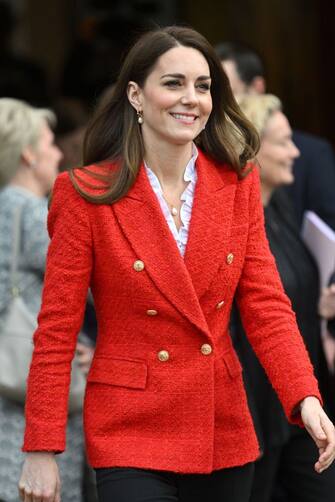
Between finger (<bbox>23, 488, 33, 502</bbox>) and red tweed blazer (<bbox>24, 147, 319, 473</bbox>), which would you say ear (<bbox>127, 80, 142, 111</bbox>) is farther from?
finger (<bbox>23, 488, 33, 502</bbox>)

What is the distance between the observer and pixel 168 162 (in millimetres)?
4254

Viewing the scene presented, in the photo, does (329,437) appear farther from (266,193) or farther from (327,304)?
(266,193)

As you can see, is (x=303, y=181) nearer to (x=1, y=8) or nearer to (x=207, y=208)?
(x=207, y=208)

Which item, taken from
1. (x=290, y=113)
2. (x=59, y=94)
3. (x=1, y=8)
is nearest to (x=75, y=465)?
(x=290, y=113)

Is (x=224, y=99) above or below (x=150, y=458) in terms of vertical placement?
above

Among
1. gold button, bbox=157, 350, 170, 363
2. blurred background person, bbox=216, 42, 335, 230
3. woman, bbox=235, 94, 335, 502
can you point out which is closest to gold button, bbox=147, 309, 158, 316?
gold button, bbox=157, 350, 170, 363

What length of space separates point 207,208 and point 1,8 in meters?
9.01

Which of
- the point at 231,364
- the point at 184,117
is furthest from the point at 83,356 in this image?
the point at 184,117

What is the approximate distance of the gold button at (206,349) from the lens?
414 centimetres

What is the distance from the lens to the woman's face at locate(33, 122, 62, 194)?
233 inches

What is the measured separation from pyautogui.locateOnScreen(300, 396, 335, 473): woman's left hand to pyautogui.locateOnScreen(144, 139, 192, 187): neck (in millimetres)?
796

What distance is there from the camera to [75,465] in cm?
567

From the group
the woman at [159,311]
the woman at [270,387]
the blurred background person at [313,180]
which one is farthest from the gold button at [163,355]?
the blurred background person at [313,180]

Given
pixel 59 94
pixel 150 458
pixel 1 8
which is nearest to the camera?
pixel 150 458
